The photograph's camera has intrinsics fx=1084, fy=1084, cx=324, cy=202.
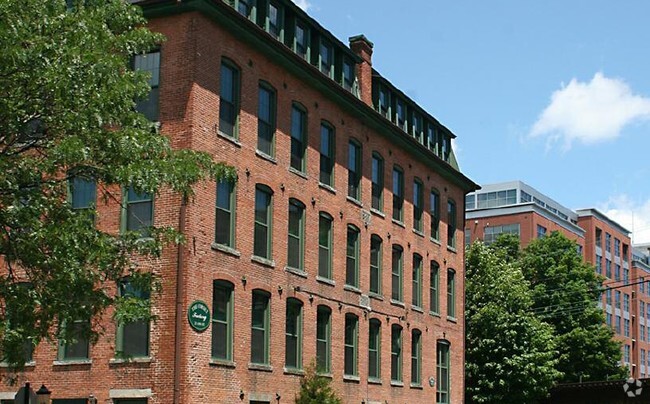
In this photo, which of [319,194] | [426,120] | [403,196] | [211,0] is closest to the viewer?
[211,0]

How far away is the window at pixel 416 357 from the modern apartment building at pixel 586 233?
4851 cm

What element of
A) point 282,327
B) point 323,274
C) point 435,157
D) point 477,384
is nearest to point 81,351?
point 282,327

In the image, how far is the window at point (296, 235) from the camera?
3416 cm

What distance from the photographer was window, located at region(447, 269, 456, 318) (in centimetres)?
4769

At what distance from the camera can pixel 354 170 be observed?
39.2 metres

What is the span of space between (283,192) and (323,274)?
4.10 meters

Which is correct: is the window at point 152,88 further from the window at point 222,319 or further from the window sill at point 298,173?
the window sill at point 298,173

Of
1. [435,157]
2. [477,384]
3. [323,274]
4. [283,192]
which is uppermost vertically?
[435,157]

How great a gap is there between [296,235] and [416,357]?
11386mm

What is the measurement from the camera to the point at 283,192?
33.5 m

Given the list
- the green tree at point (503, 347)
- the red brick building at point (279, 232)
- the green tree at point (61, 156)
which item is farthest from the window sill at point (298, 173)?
the green tree at point (503, 347)

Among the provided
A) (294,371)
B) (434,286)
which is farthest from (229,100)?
(434,286)

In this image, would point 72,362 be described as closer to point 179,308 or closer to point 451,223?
point 179,308

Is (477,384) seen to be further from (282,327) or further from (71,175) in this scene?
(71,175)
